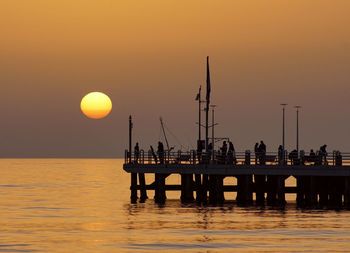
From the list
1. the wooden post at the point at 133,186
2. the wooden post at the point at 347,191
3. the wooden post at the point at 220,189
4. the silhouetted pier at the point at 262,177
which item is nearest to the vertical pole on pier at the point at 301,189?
the silhouetted pier at the point at 262,177

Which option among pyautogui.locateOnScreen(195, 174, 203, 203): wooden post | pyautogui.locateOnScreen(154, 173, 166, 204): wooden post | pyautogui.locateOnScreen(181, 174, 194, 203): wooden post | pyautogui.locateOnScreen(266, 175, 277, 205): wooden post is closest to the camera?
pyautogui.locateOnScreen(266, 175, 277, 205): wooden post

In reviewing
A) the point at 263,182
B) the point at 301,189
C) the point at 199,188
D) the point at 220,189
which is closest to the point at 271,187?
the point at 263,182

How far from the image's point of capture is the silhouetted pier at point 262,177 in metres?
75.4

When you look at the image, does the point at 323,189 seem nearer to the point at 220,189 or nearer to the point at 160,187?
the point at 220,189

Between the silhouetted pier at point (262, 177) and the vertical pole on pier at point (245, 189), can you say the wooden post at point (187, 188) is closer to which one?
the silhouetted pier at point (262, 177)

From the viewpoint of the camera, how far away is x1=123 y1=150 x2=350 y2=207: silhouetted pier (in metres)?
75.4

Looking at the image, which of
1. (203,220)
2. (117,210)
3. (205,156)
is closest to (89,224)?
(203,220)

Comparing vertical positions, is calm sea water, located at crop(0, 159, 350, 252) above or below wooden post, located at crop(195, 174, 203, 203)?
below

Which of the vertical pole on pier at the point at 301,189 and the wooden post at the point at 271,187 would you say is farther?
the wooden post at the point at 271,187

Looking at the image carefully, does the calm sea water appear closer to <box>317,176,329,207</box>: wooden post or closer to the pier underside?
the pier underside

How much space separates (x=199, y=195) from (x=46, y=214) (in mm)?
14587

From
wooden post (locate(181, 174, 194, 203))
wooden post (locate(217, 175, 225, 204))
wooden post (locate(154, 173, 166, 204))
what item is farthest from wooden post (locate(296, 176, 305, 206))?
wooden post (locate(154, 173, 166, 204))

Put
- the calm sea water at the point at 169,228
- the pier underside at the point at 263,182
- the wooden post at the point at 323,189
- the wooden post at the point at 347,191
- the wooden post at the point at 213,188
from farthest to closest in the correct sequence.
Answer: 1. the wooden post at the point at 213,188
2. the wooden post at the point at 323,189
3. the pier underside at the point at 263,182
4. the wooden post at the point at 347,191
5. the calm sea water at the point at 169,228

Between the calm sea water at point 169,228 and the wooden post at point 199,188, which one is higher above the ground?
the wooden post at point 199,188
